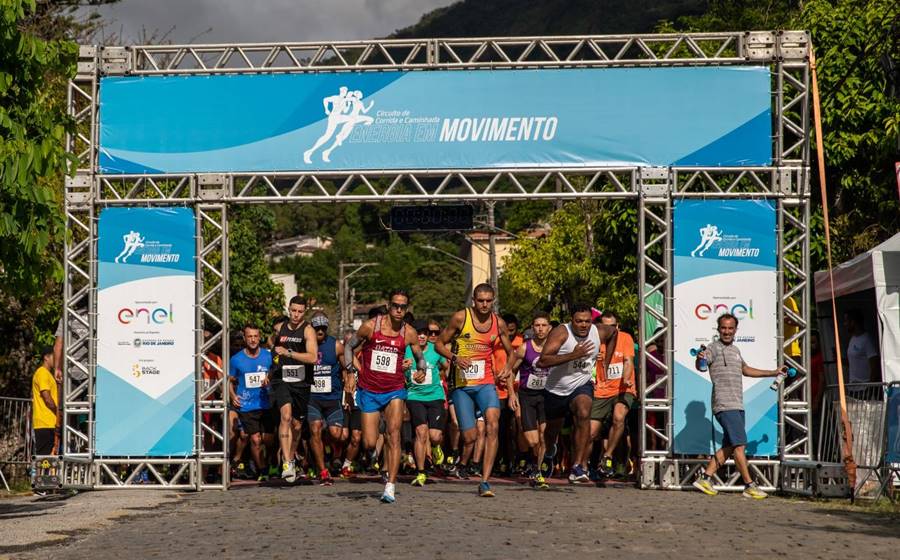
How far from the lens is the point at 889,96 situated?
22078 millimetres

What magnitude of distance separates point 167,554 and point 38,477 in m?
6.57

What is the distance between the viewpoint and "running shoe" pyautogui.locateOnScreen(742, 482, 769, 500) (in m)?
14.2

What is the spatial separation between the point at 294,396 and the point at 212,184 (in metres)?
2.73

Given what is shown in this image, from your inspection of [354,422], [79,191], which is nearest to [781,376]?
[354,422]

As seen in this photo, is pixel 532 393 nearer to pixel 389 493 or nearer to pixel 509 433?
pixel 509 433

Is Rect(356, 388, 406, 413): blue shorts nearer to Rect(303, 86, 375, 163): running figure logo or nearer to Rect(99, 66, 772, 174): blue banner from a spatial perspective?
Rect(99, 66, 772, 174): blue banner

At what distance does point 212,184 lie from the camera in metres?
16.0

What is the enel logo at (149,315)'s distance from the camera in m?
15.9

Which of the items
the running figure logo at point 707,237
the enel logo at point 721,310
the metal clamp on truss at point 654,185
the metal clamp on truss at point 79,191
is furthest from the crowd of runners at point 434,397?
the metal clamp on truss at point 79,191

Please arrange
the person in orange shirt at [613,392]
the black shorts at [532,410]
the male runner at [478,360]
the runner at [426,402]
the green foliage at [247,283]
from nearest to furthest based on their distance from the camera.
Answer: the male runner at [478,360] → the runner at [426,402] → the person in orange shirt at [613,392] → the black shorts at [532,410] → the green foliage at [247,283]

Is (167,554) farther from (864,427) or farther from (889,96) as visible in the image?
(889,96)

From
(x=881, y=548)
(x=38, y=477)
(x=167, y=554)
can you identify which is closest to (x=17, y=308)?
(x=38, y=477)

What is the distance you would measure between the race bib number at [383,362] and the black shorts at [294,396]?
2771mm

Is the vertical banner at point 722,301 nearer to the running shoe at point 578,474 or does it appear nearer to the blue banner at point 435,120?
the blue banner at point 435,120
